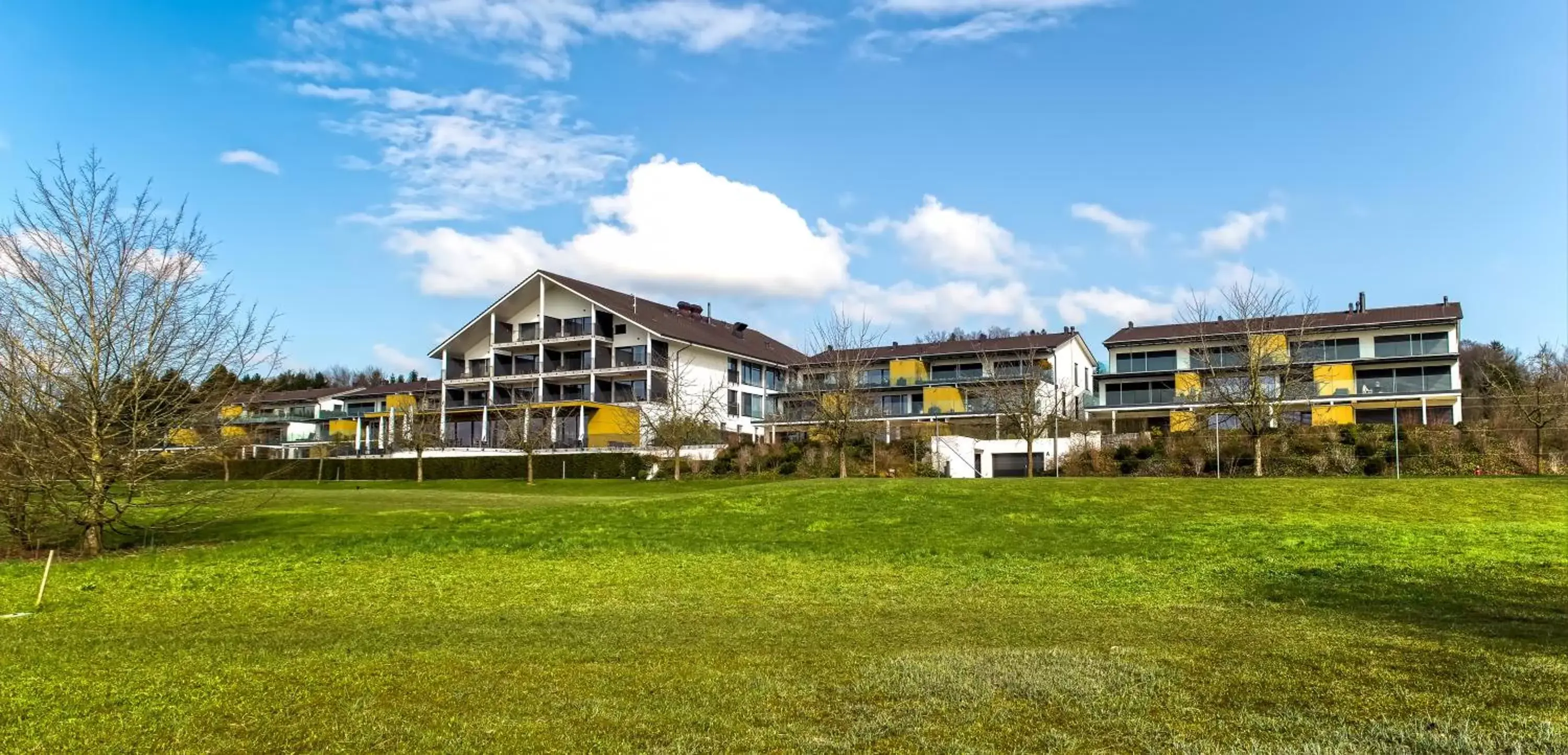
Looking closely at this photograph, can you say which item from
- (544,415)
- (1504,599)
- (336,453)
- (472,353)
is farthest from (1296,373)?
(336,453)

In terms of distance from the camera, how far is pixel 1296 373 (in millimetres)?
46281

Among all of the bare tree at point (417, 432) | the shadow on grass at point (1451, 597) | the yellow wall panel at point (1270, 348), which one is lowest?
the shadow on grass at point (1451, 597)

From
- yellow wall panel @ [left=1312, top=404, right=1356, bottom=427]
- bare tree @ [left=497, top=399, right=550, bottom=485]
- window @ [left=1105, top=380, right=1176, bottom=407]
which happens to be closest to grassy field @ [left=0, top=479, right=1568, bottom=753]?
bare tree @ [left=497, top=399, right=550, bottom=485]

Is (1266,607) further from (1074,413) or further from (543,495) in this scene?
(1074,413)

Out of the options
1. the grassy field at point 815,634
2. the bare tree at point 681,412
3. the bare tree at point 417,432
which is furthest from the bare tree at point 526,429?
the grassy field at point 815,634

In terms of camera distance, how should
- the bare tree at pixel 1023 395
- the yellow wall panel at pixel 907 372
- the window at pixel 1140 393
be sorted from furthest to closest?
the yellow wall panel at pixel 907 372, the window at pixel 1140 393, the bare tree at pixel 1023 395

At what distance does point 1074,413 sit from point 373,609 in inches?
1864

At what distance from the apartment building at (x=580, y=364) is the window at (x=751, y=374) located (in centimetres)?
8

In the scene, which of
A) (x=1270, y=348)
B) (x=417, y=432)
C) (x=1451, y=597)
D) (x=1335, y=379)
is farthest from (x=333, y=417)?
(x=1451, y=597)

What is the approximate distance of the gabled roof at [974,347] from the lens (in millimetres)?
61312

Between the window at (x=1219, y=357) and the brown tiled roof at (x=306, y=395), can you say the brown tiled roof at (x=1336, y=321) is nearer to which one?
the window at (x=1219, y=357)

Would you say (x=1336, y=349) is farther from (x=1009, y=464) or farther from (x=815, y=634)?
(x=815, y=634)

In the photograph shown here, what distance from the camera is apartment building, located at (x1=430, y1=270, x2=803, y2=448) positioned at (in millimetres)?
61375

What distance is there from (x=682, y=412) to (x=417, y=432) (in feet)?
45.0
